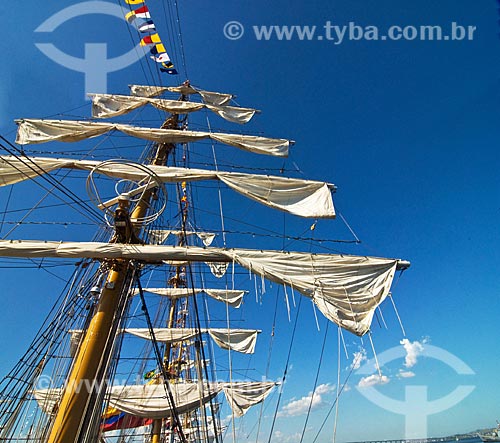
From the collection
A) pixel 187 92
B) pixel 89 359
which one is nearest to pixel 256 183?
pixel 89 359

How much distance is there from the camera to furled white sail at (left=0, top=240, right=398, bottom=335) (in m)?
6.61

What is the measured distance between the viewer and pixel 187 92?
1536 centimetres

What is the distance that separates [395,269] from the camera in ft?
24.2

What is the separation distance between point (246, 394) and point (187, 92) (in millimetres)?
16001

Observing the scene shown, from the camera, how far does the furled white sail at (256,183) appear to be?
8.77 m

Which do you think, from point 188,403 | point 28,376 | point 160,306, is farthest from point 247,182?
point 160,306

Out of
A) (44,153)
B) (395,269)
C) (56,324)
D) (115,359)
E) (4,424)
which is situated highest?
(44,153)

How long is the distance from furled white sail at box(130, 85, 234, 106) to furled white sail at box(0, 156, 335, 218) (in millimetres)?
7755

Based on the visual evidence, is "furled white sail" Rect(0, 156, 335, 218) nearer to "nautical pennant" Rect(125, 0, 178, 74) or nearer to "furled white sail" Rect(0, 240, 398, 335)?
"furled white sail" Rect(0, 240, 398, 335)

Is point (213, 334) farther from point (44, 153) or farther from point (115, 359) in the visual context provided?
point (44, 153)

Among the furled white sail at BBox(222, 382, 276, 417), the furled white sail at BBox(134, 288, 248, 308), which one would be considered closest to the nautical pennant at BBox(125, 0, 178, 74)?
the furled white sail at BBox(134, 288, 248, 308)

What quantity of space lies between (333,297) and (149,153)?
9.17 metres

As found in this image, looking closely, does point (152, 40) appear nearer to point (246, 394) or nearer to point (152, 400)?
point (152, 400)

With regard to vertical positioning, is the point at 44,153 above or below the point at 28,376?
above
